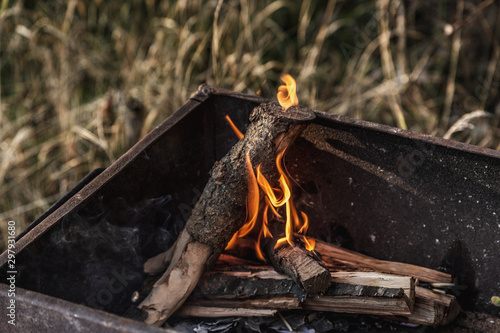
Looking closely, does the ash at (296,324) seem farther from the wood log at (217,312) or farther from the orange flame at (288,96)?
the orange flame at (288,96)

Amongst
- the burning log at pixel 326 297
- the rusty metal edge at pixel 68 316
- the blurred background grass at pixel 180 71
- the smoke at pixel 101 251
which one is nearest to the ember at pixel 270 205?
the burning log at pixel 326 297

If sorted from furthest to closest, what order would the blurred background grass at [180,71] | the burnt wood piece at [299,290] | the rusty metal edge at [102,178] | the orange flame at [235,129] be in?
the blurred background grass at [180,71] → the orange flame at [235,129] → the burnt wood piece at [299,290] → the rusty metal edge at [102,178]

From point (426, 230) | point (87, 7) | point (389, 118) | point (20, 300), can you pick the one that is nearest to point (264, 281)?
point (426, 230)

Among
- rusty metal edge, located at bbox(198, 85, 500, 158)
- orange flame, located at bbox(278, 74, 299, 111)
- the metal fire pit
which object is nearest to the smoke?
the metal fire pit

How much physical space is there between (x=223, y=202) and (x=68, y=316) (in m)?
0.68

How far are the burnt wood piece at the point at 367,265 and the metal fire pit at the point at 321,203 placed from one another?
0.06 metres

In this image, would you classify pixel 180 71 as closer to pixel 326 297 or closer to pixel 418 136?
pixel 418 136

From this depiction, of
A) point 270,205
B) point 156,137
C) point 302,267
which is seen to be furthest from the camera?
point 156,137

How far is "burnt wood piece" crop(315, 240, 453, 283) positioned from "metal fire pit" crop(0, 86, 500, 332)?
0.18ft

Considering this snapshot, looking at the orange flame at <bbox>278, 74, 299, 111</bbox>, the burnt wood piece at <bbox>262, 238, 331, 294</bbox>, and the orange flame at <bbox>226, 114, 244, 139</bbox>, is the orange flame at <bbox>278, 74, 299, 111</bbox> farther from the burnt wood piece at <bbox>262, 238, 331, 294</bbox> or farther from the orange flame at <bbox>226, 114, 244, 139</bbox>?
the burnt wood piece at <bbox>262, 238, 331, 294</bbox>

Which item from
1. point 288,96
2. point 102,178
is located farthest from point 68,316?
point 288,96

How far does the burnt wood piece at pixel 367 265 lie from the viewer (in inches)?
83.9

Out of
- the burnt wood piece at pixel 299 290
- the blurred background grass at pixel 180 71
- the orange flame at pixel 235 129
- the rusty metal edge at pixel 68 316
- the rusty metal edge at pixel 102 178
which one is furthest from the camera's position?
the blurred background grass at pixel 180 71

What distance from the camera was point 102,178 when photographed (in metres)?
2.01
